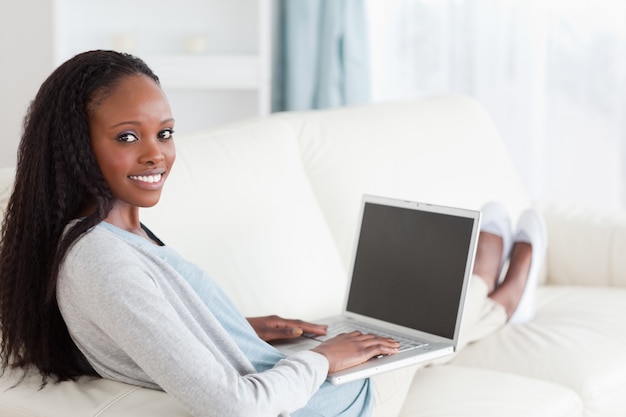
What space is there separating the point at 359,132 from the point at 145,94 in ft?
3.71

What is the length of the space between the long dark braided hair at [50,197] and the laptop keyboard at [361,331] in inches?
20.0

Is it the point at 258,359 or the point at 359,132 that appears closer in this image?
the point at 258,359

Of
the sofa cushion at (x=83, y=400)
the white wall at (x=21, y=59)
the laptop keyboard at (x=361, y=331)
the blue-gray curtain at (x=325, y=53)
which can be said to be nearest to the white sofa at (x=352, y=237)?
the sofa cushion at (x=83, y=400)

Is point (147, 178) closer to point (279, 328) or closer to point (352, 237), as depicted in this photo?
point (279, 328)

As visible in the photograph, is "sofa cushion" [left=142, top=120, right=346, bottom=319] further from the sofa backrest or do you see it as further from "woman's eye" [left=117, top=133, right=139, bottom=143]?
→ "woman's eye" [left=117, top=133, right=139, bottom=143]

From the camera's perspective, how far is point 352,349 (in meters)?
1.51

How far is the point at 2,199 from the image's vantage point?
160 centimetres

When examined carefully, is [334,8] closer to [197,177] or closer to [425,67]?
[425,67]

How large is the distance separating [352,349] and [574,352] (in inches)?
26.9

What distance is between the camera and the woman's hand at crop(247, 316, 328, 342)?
5.57 ft

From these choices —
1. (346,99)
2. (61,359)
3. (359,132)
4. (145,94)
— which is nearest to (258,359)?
(61,359)

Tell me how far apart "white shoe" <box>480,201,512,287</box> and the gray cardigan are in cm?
113

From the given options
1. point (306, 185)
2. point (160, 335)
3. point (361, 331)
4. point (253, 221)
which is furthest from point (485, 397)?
point (160, 335)

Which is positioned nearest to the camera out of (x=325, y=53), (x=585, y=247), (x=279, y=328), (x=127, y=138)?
(x=127, y=138)
